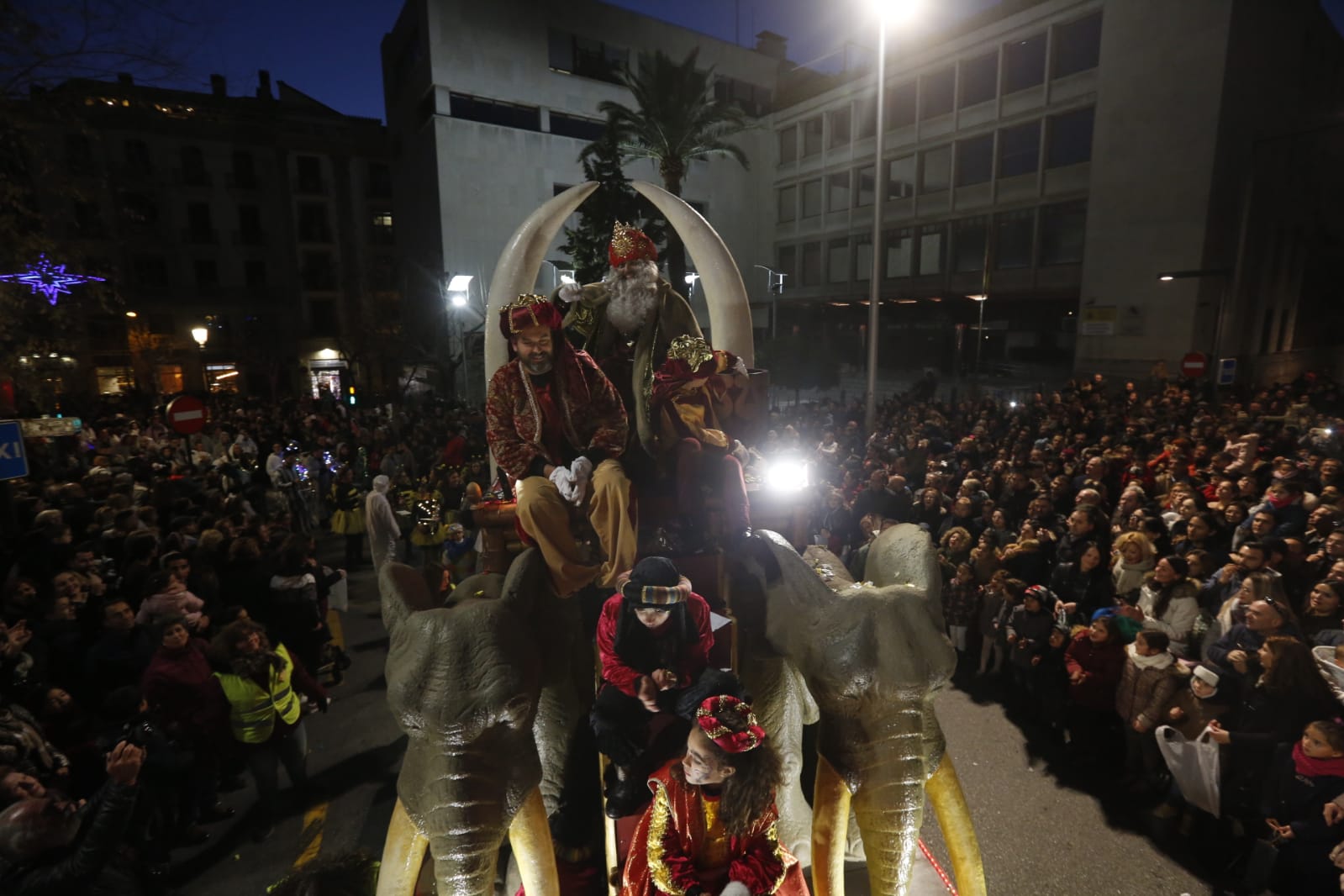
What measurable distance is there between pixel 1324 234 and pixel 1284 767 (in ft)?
109

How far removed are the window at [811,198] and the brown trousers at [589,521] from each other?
116 feet

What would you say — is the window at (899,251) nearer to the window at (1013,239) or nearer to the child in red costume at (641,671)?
the window at (1013,239)

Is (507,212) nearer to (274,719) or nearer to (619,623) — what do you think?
(274,719)

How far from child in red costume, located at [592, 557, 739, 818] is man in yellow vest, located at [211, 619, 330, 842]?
3.59 metres

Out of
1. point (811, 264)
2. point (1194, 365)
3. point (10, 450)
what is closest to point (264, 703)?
point (10, 450)

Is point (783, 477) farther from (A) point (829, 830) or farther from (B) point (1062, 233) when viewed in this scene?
(B) point (1062, 233)

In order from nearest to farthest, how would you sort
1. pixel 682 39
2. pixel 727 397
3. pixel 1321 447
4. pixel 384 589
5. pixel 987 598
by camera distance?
pixel 384 589
pixel 727 397
pixel 987 598
pixel 1321 447
pixel 682 39

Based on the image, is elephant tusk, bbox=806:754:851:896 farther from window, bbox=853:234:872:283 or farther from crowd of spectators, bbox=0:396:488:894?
window, bbox=853:234:872:283

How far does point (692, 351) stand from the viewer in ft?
13.5

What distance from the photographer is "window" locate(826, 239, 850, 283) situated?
34997 mm

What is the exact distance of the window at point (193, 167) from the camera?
34644 mm

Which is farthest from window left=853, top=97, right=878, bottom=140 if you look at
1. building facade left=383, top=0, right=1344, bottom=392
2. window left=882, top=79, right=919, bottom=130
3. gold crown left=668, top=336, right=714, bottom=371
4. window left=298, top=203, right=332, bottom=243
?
gold crown left=668, top=336, right=714, bottom=371

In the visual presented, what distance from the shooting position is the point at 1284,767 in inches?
189

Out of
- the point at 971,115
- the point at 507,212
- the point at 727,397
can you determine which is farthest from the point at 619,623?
the point at 971,115
